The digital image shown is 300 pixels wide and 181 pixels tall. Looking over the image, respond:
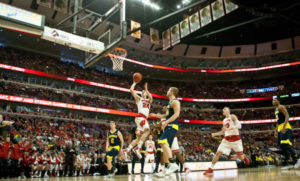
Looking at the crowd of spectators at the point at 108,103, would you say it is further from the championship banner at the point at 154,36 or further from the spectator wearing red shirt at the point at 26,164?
the spectator wearing red shirt at the point at 26,164

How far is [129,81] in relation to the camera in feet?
112

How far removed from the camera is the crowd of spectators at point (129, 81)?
24.9 metres

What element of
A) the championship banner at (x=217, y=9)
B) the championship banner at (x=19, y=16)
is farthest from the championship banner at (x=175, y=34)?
the championship banner at (x=19, y=16)

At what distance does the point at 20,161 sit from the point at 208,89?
3319cm

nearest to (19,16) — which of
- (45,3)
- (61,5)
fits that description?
(45,3)

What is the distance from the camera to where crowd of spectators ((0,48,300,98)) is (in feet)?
81.7

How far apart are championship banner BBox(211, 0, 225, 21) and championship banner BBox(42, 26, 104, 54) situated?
1173 centimetres

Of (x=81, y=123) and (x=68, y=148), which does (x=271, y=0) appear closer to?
(x=68, y=148)

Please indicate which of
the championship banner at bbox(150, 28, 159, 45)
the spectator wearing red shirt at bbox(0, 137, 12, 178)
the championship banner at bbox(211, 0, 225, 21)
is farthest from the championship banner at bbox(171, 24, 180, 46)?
the spectator wearing red shirt at bbox(0, 137, 12, 178)

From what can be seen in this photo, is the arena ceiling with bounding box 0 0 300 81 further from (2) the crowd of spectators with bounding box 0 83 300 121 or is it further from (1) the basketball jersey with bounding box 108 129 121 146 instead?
(1) the basketball jersey with bounding box 108 129 121 146

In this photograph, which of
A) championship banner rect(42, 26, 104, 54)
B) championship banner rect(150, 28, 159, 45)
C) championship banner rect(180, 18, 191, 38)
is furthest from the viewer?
championship banner rect(150, 28, 159, 45)

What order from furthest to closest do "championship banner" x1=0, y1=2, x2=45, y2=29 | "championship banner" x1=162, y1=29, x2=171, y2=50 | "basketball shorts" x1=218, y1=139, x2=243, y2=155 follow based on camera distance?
"championship banner" x1=162, y1=29, x2=171, y2=50, "championship banner" x1=0, y1=2, x2=45, y2=29, "basketball shorts" x1=218, y1=139, x2=243, y2=155

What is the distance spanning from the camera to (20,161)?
10.8 m

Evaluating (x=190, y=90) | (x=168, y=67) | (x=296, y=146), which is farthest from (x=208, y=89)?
(x=296, y=146)
